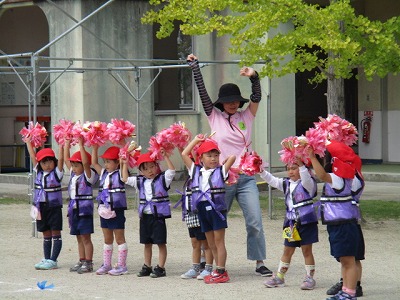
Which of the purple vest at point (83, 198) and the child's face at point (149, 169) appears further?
the purple vest at point (83, 198)

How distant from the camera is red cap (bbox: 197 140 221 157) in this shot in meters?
10.2

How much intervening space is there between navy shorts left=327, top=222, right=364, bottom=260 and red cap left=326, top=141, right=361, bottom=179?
0.44 m

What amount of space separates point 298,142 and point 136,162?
2.50 metres

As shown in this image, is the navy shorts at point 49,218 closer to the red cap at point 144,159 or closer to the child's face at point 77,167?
the child's face at point 77,167

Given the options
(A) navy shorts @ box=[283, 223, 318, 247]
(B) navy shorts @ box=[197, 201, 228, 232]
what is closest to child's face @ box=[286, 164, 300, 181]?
(A) navy shorts @ box=[283, 223, 318, 247]

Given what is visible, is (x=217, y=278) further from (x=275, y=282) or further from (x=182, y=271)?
(x=182, y=271)

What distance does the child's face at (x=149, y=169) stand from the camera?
10828 mm

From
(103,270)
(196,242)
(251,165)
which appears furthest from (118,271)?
(251,165)

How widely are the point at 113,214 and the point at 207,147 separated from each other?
1.45 metres

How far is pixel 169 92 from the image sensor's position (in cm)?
2486

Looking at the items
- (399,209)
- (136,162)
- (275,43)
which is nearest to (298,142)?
(136,162)

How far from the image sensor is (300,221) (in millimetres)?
9883

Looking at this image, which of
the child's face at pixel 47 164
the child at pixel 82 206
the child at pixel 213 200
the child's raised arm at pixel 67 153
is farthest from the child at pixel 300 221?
the child's face at pixel 47 164

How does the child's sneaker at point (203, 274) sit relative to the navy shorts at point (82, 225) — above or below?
below
